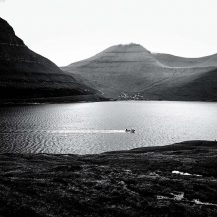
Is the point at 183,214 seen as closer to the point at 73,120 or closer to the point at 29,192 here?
the point at 29,192

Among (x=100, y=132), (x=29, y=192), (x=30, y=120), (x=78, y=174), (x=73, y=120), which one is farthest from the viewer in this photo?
(x=73, y=120)

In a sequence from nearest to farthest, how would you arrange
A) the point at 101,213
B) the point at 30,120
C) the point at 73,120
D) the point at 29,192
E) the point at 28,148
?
the point at 101,213 → the point at 29,192 → the point at 28,148 → the point at 30,120 → the point at 73,120

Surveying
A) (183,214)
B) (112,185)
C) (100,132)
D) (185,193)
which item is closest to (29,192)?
(112,185)

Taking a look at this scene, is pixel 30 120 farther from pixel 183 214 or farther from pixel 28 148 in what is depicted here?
pixel 183 214

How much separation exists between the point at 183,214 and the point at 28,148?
245ft

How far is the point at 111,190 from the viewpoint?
1758 inches

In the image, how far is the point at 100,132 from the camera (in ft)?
475

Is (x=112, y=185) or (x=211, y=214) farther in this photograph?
(x=112, y=185)

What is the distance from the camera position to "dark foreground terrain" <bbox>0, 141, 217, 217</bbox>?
35.5 metres

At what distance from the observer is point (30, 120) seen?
176625mm

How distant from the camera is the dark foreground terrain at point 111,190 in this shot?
35500 millimetres

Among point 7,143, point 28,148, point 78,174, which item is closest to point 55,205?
point 78,174

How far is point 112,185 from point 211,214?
14.8 m

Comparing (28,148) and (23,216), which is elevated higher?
(23,216)
